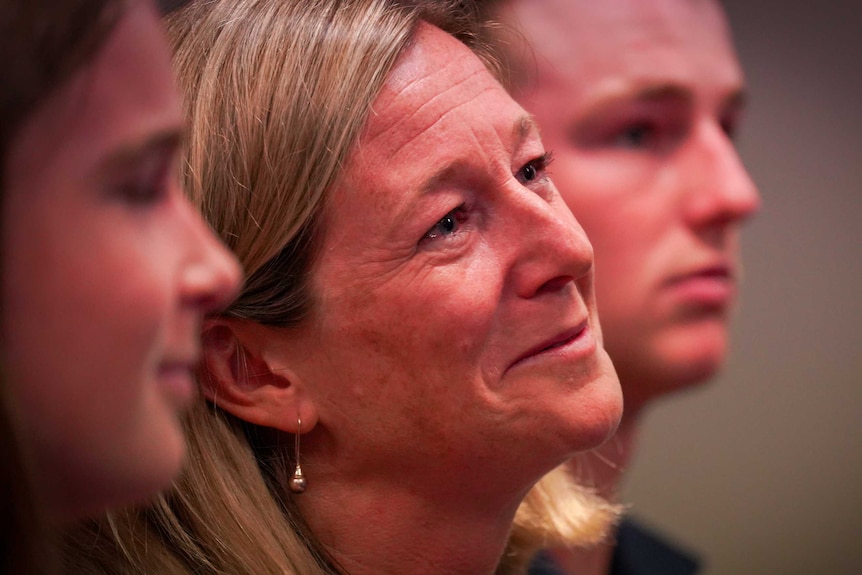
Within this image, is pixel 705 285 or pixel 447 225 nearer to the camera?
pixel 447 225

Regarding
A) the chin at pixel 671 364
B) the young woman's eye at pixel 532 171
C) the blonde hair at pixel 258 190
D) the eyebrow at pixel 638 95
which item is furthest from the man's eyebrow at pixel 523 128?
the chin at pixel 671 364

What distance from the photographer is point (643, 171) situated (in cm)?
187

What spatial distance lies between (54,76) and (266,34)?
0.57 m

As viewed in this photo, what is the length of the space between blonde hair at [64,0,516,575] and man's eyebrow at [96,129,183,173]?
1.35 feet

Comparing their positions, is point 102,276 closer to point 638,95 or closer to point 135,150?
point 135,150

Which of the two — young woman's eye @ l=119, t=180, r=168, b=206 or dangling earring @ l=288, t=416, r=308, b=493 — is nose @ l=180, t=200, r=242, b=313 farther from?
dangling earring @ l=288, t=416, r=308, b=493

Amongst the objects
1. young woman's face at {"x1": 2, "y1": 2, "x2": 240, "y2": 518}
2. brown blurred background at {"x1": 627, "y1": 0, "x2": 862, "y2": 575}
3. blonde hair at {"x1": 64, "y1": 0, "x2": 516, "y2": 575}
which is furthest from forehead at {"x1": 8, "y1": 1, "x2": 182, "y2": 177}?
brown blurred background at {"x1": 627, "y1": 0, "x2": 862, "y2": 575}

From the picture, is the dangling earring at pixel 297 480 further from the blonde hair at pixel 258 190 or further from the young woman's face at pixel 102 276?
the young woman's face at pixel 102 276

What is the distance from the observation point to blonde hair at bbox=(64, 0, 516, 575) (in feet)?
4.11

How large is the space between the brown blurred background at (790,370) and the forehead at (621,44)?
2.50ft

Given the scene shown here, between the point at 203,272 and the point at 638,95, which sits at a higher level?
the point at 203,272

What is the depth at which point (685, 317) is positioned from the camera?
6.16ft

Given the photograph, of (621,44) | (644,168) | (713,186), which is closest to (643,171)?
(644,168)

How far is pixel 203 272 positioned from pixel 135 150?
0.36ft
